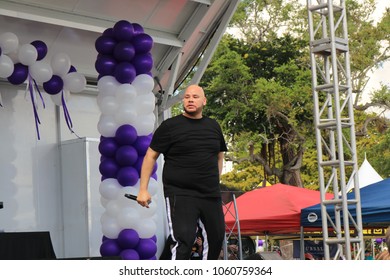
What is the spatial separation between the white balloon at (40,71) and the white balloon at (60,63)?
0.11 m

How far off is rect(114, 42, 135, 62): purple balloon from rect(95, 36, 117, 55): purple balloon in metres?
0.06

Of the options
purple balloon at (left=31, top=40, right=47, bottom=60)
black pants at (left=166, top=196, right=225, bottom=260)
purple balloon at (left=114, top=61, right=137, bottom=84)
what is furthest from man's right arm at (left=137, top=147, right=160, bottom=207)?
purple balloon at (left=31, top=40, right=47, bottom=60)

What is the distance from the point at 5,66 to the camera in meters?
8.74

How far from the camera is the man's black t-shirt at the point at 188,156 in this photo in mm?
4934

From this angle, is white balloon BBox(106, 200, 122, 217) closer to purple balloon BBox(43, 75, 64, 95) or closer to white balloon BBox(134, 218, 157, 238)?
white balloon BBox(134, 218, 157, 238)

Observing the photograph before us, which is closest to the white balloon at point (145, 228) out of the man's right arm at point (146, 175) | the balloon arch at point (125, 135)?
the balloon arch at point (125, 135)

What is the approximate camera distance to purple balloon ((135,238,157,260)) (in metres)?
8.74

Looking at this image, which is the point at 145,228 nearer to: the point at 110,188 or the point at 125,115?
the point at 110,188

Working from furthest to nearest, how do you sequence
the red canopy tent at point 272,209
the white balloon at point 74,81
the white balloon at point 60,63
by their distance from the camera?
1. the red canopy tent at point 272,209
2. the white balloon at point 74,81
3. the white balloon at point 60,63

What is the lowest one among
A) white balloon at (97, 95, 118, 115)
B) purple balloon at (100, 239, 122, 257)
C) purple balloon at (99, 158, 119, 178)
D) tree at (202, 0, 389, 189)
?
purple balloon at (100, 239, 122, 257)

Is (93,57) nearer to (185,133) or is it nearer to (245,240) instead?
(185,133)

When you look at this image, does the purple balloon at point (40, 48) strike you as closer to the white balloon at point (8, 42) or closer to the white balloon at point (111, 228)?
the white balloon at point (8, 42)
